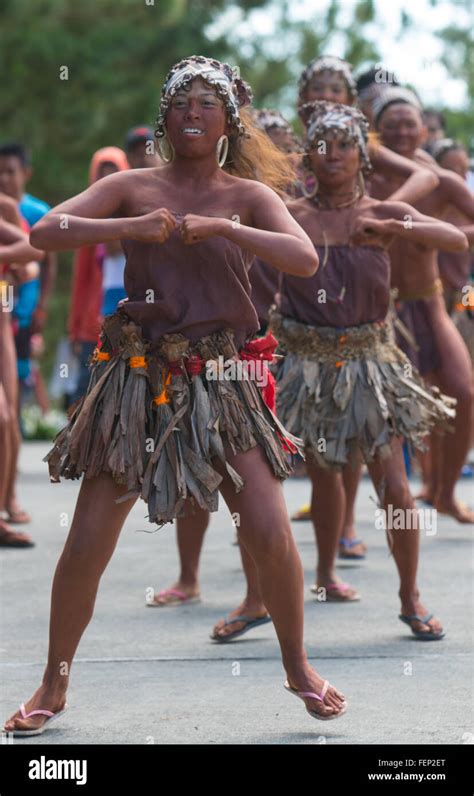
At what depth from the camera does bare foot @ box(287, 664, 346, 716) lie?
479 cm

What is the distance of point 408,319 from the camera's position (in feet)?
28.3

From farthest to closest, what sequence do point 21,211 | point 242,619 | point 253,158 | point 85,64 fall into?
point 85,64
point 21,211
point 242,619
point 253,158

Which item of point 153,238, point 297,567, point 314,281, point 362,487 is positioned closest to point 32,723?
point 297,567

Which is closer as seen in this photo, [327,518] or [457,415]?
[327,518]

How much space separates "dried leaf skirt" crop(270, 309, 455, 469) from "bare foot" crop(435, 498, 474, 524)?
2445mm

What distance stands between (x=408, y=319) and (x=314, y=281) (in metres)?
1.99

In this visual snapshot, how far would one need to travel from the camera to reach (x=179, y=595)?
23.1 ft

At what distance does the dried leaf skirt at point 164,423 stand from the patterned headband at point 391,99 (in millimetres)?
3560

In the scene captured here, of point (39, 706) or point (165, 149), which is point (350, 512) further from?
point (39, 706)

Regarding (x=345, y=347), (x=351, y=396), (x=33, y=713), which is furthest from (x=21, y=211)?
(x=33, y=713)

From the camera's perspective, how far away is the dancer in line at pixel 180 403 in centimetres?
473

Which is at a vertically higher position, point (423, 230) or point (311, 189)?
point (311, 189)

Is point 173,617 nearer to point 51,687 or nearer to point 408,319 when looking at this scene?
point 51,687

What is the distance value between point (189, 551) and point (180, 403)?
219 centimetres
